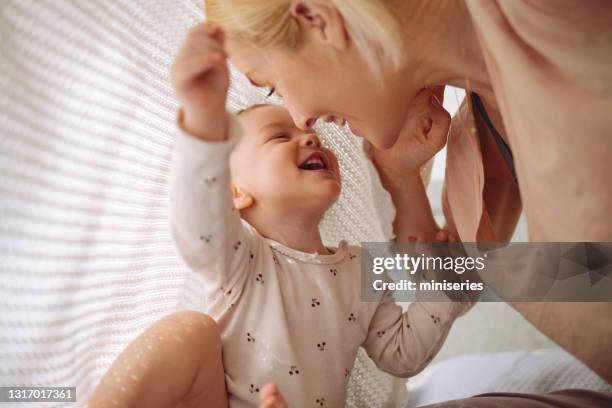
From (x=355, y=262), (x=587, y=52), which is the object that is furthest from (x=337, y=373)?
(x=587, y=52)

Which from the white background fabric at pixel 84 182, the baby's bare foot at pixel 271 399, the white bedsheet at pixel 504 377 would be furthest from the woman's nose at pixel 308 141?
the white bedsheet at pixel 504 377

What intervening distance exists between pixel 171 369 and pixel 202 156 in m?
0.17

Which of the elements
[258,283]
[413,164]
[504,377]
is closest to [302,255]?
[258,283]

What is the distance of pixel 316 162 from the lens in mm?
593

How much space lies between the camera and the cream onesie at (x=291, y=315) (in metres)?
0.50

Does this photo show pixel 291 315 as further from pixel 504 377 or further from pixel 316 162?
pixel 504 377

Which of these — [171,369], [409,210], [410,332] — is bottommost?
[171,369]

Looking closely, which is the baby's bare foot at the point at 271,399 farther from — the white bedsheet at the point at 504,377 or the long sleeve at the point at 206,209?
the white bedsheet at the point at 504,377

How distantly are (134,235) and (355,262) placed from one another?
213mm

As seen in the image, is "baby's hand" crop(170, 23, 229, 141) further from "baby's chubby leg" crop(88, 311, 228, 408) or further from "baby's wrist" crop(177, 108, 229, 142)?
"baby's chubby leg" crop(88, 311, 228, 408)

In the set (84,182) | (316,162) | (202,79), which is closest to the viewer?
(202,79)

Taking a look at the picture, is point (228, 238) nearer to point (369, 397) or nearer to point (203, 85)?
point (203, 85)

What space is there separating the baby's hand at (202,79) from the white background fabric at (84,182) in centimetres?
13

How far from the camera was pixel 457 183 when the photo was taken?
0.64 meters
